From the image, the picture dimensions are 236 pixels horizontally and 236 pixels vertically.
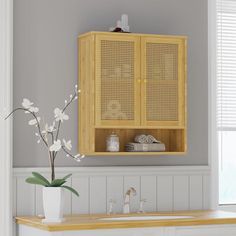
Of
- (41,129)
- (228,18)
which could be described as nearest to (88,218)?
(41,129)

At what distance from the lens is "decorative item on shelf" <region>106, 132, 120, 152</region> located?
4852 millimetres

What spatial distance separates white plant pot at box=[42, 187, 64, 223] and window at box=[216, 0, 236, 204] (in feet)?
5.03

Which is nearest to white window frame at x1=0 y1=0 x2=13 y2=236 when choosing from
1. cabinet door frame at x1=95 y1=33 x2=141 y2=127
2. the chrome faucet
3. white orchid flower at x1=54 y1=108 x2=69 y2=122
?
white orchid flower at x1=54 y1=108 x2=69 y2=122

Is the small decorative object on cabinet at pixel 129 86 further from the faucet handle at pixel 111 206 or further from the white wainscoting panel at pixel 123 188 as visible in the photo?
the faucet handle at pixel 111 206

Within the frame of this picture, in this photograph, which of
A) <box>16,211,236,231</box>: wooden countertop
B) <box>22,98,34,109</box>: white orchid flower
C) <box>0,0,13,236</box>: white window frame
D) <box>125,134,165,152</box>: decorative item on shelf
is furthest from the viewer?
<box>125,134,165,152</box>: decorative item on shelf

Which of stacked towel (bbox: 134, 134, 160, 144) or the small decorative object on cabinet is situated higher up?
the small decorative object on cabinet

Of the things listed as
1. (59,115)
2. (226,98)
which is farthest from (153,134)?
(59,115)

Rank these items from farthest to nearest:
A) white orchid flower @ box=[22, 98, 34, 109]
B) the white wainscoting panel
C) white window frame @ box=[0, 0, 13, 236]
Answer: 1. the white wainscoting panel
2. white window frame @ box=[0, 0, 13, 236]
3. white orchid flower @ box=[22, 98, 34, 109]

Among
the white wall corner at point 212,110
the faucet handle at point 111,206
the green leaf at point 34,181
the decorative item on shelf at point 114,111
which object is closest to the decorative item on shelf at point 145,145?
the decorative item on shelf at point 114,111

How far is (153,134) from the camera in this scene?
5.15 meters

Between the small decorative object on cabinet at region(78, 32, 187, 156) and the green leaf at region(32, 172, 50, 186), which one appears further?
the small decorative object on cabinet at region(78, 32, 187, 156)

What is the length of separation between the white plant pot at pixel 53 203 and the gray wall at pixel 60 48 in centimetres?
50

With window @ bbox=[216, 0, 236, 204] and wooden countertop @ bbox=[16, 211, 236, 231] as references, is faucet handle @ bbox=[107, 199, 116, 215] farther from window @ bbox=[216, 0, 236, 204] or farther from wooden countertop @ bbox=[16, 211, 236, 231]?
window @ bbox=[216, 0, 236, 204]

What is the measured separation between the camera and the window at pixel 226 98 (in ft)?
17.8
